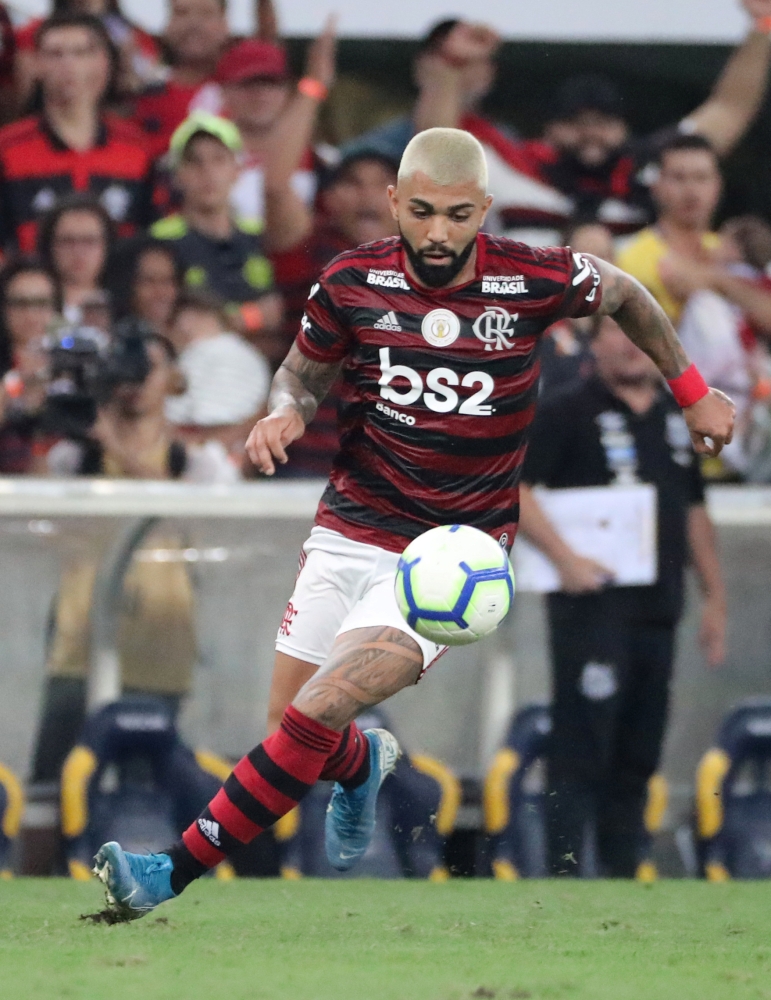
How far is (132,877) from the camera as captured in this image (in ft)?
15.6

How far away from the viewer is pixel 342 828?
562 cm

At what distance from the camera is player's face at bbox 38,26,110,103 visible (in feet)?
29.6

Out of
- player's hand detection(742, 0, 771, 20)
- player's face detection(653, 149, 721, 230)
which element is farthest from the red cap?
player's hand detection(742, 0, 771, 20)

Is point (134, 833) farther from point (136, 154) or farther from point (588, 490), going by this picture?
point (136, 154)

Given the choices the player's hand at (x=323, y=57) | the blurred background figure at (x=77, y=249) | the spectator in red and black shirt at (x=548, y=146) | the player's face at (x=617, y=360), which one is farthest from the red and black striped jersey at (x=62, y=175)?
the player's face at (x=617, y=360)

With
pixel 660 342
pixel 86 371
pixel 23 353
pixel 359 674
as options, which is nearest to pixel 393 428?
pixel 359 674

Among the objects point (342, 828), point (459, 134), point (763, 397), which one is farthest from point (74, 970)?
point (763, 397)

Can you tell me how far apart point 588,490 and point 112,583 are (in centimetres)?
230

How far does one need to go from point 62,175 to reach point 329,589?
4.50 m

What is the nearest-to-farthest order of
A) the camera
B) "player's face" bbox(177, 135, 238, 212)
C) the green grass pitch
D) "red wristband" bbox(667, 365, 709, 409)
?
the green grass pitch
"red wristband" bbox(667, 365, 709, 409)
the camera
"player's face" bbox(177, 135, 238, 212)

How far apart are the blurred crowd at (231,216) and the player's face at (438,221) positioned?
3062 millimetres

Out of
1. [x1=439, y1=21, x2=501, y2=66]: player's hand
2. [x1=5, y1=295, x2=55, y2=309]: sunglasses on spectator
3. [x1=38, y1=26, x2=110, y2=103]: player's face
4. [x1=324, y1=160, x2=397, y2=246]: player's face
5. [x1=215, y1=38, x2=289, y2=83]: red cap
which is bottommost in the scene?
[x1=5, y1=295, x2=55, y2=309]: sunglasses on spectator

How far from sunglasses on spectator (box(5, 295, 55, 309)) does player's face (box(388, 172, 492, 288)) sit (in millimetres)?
3700

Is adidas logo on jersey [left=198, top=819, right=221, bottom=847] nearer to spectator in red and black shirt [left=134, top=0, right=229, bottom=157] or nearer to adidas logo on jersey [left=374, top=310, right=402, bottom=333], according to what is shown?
adidas logo on jersey [left=374, top=310, right=402, bottom=333]
